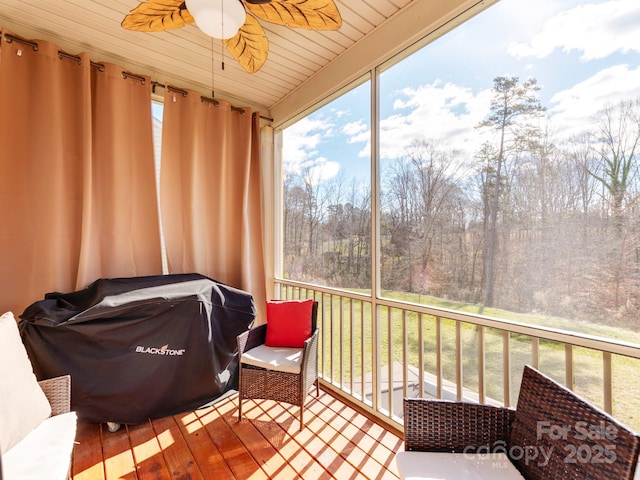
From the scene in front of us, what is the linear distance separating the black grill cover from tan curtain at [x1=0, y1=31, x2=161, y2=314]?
27 cm

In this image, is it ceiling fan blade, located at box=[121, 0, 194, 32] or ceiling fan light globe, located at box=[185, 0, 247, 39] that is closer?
ceiling fan light globe, located at box=[185, 0, 247, 39]

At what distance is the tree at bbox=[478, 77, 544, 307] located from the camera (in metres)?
1.58

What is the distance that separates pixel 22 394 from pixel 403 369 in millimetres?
2039

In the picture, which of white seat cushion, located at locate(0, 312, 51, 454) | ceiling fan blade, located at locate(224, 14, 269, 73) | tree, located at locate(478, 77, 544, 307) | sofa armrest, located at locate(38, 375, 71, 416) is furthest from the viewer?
ceiling fan blade, located at locate(224, 14, 269, 73)

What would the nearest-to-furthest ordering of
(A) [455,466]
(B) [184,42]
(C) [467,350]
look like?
1. (A) [455,466]
2. (C) [467,350]
3. (B) [184,42]

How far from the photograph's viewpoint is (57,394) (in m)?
1.48

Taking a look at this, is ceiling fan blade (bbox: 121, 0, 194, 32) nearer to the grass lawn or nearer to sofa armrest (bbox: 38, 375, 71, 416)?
sofa armrest (bbox: 38, 375, 71, 416)

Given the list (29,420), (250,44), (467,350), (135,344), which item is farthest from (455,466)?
(250,44)

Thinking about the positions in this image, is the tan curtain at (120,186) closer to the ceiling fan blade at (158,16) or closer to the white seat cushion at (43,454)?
the ceiling fan blade at (158,16)

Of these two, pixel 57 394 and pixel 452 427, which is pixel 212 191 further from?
pixel 452 427

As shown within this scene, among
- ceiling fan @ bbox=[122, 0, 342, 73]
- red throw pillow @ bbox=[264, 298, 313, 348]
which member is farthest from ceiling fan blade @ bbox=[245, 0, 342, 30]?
red throw pillow @ bbox=[264, 298, 313, 348]

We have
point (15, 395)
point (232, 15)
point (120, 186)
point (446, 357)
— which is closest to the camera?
point (15, 395)

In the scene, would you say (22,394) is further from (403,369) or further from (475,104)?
(475,104)

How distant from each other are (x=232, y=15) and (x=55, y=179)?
179cm
